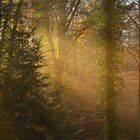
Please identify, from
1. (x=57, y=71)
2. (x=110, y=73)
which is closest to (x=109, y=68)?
(x=110, y=73)

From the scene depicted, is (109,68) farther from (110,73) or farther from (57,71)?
(57,71)

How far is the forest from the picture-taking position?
54.2 feet

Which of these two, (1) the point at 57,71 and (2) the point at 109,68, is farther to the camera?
(1) the point at 57,71

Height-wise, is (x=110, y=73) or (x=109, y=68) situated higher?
(x=109, y=68)

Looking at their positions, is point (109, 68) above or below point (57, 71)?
above

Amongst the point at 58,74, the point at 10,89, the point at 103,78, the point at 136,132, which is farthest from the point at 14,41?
the point at 136,132

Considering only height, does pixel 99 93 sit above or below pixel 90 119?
above

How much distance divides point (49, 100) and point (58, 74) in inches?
498

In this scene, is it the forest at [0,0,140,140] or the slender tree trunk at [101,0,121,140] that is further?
the slender tree trunk at [101,0,121,140]

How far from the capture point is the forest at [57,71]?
1653 centimetres

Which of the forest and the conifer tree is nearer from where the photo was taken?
the forest

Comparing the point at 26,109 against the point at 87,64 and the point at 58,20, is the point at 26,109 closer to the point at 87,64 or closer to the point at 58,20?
the point at 58,20

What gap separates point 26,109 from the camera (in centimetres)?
1638

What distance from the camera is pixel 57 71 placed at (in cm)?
3073
